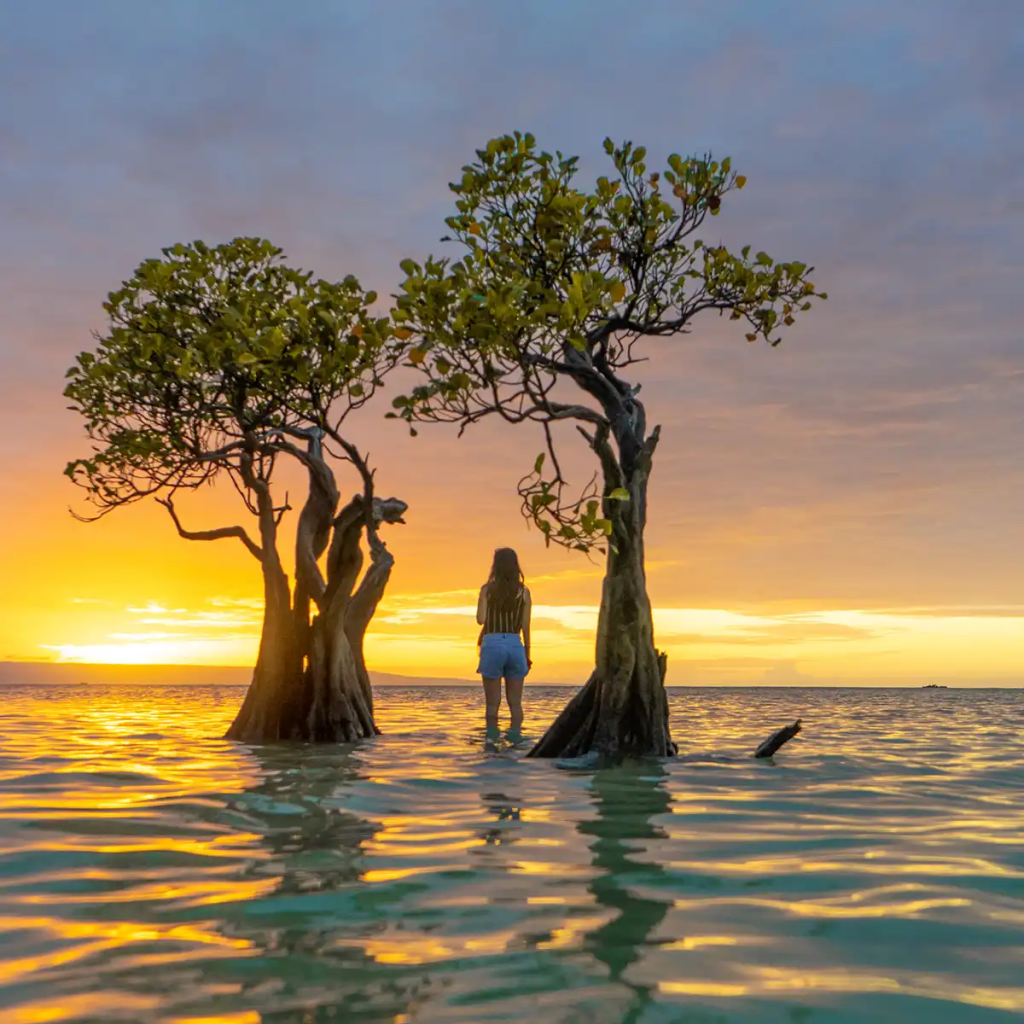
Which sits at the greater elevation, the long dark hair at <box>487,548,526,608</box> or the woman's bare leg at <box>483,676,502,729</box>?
the long dark hair at <box>487,548,526,608</box>

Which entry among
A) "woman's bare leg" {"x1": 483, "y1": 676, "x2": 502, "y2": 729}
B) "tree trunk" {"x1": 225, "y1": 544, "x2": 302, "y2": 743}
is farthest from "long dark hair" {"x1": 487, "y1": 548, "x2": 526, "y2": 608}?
"tree trunk" {"x1": 225, "y1": 544, "x2": 302, "y2": 743}

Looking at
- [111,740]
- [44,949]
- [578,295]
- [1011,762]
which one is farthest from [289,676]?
[44,949]

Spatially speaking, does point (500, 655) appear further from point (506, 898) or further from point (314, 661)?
point (506, 898)

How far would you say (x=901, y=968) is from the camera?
16.8 feet

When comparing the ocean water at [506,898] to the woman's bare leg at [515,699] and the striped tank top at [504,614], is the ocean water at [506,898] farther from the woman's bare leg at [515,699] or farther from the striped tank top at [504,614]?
the woman's bare leg at [515,699]

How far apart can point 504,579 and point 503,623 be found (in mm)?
925

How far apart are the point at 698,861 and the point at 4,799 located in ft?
24.9

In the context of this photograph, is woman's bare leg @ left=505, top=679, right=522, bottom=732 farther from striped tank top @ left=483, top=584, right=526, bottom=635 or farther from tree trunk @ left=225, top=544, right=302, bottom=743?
tree trunk @ left=225, top=544, right=302, bottom=743

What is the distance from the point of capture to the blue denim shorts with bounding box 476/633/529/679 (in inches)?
770

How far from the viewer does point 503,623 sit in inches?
776

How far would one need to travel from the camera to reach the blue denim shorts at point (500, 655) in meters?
19.6

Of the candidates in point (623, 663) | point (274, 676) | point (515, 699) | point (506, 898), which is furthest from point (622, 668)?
point (506, 898)

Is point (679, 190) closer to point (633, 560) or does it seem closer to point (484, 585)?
point (633, 560)

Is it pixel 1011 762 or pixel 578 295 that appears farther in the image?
pixel 1011 762
